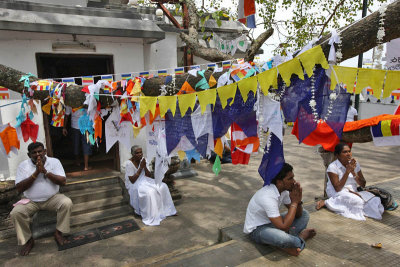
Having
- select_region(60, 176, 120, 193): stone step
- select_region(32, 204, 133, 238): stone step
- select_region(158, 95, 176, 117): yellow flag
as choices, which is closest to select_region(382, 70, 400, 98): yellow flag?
select_region(158, 95, 176, 117): yellow flag

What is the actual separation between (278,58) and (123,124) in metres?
2.42

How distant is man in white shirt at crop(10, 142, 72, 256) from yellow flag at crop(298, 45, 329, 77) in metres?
4.20

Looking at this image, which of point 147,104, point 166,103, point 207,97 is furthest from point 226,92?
point 147,104

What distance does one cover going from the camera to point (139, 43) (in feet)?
22.4

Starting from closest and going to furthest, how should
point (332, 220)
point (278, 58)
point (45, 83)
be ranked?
point (278, 58) < point (45, 83) < point (332, 220)

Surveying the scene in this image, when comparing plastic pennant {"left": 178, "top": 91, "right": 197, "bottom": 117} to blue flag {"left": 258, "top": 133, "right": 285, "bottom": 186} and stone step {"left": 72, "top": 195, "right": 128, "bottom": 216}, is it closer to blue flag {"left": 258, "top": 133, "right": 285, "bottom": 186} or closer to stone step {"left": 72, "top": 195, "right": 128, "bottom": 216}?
blue flag {"left": 258, "top": 133, "right": 285, "bottom": 186}

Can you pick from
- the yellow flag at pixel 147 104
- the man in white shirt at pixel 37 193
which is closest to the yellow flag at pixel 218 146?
the yellow flag at pixel 147 104

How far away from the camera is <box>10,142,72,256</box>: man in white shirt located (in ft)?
14.3

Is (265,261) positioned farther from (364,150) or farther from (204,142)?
(364,150)

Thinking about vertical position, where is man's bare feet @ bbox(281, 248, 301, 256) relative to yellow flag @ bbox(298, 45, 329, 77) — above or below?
below

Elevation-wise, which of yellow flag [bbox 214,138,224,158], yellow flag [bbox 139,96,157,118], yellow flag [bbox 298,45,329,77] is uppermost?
yellow flag [bbox 298,45,329,77]

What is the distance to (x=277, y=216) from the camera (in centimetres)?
328

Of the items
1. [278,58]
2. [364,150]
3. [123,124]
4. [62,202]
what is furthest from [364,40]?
[364,150]

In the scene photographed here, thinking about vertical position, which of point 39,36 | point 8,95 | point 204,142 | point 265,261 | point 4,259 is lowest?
point 4,259
